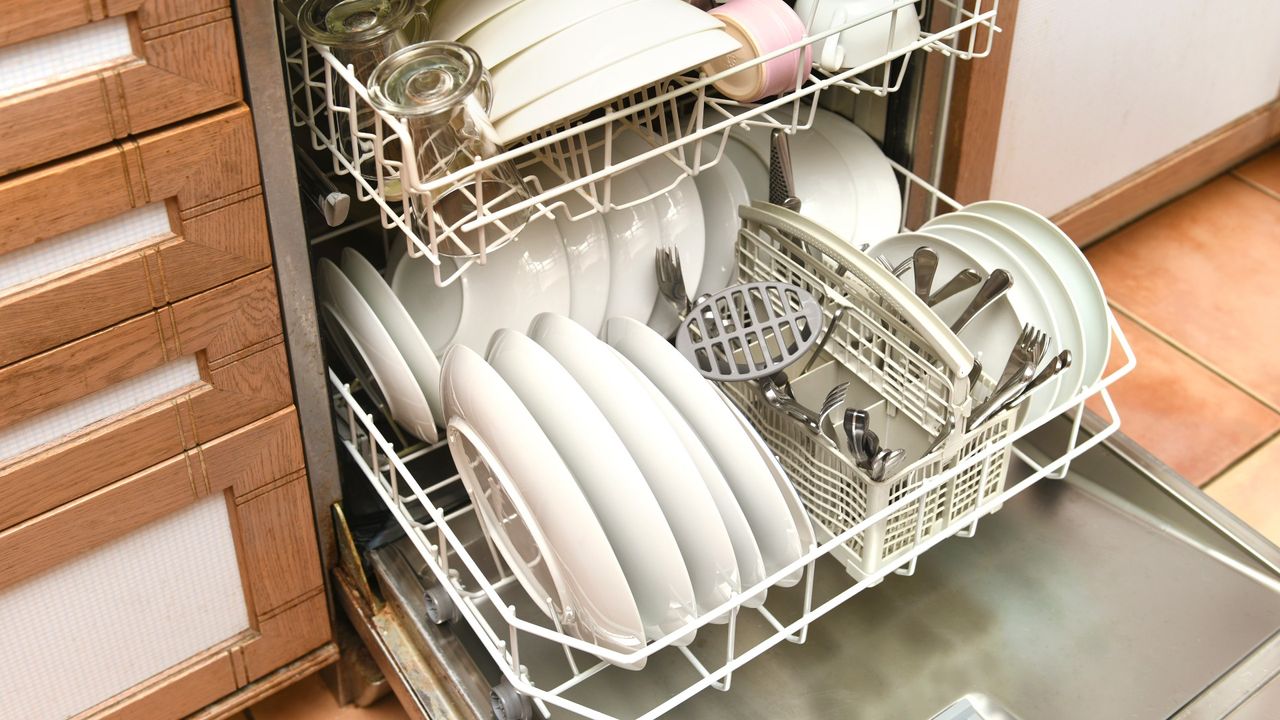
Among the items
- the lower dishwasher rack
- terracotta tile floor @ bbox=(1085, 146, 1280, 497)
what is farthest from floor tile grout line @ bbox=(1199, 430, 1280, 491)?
the lower dishwasher rack

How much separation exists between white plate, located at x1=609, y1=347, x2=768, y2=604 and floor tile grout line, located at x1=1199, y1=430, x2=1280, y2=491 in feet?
2.78

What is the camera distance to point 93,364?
95 cm

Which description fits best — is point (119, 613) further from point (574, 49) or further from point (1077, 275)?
point (1077, 275)

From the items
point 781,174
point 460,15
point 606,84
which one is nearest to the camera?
point 606,84

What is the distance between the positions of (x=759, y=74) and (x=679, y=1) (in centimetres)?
10

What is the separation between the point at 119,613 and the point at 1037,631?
2.69 ft

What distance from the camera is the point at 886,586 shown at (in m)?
1.26

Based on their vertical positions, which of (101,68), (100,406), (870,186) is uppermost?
(101,68)

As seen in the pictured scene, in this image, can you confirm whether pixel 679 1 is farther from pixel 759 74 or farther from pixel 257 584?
pixel 257 584

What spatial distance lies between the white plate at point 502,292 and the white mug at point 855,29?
0.30m

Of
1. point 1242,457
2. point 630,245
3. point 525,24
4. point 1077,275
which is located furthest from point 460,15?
point 1242,457

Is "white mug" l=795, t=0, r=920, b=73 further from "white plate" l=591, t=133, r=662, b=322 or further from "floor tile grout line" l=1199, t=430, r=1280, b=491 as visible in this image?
"floor tile grout line" l=1199, t=430, r=1280, b=491

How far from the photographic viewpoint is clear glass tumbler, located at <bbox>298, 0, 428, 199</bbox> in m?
0.98

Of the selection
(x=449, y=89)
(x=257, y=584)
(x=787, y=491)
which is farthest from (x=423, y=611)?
(x=449, y=89)
